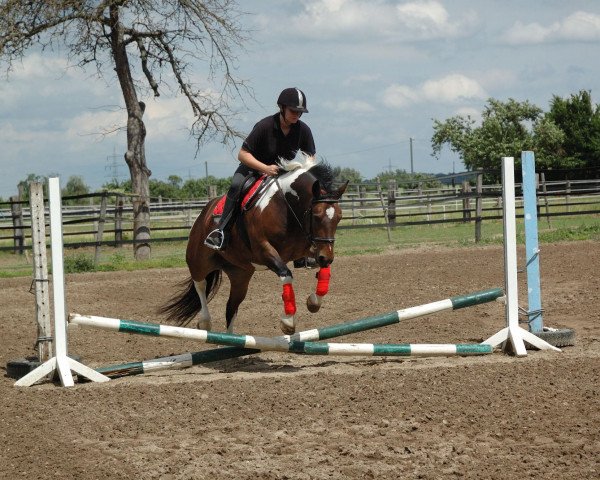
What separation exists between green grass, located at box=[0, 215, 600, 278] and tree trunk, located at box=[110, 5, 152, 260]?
0.76 metres

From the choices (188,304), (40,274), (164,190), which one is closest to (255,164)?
(40,274)

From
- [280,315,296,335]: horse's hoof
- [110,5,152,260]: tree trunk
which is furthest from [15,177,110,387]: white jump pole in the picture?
[110,5,152,260]: tree trunk

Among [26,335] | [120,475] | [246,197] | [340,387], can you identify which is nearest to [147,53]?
[26,335]

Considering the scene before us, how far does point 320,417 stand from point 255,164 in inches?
114

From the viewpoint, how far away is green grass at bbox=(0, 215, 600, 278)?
748 inches

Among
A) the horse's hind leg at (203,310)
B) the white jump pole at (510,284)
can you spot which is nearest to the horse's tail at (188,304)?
the horse's hind leg at (203,310)

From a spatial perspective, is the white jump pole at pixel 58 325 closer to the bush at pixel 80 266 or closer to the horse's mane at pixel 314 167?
the horse's mane at pixel 314 167

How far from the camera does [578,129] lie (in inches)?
1978

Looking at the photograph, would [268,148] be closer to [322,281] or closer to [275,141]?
[275,141]

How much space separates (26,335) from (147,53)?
12.8 metres

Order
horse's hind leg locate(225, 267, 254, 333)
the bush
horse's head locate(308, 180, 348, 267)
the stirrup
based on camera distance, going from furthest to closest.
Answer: the bush, horse's hind leg locate(225, 267, 254, 333), the stirrup, horse's head locate(308, 180, 348, 267)

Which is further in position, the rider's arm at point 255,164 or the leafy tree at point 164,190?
the leafy tree at point 164,190

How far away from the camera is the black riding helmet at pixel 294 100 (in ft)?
25.2

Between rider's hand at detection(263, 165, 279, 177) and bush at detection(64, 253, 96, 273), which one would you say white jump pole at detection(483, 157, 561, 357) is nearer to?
rider's hand at detection(263, 165, 279, 177)
